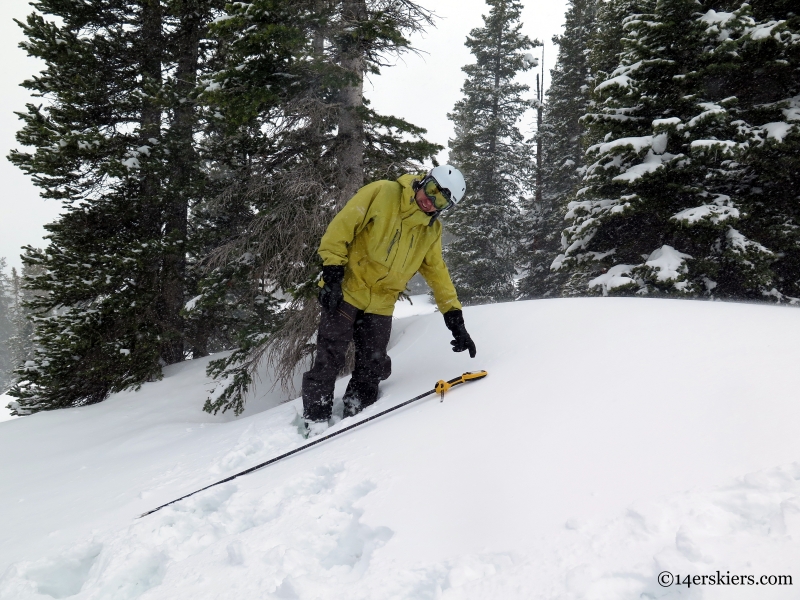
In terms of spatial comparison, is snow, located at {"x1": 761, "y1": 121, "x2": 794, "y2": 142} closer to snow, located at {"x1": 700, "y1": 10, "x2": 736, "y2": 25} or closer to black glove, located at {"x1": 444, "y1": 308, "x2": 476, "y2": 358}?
snow, located at {"x1": 700, "y1": 10, "x2": 736, "y2": 25}

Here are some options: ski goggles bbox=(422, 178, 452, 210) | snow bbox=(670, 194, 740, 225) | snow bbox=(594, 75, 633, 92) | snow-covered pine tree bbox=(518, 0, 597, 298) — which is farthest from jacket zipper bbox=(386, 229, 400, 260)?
snow-covered pine tree bbox=(518, 0, 597, 298)

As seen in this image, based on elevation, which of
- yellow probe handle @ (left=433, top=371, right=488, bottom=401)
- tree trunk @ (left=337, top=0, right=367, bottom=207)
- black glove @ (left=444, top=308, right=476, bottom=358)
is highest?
tree trunk @ (left=337, top=0, right=367, bottom=207)

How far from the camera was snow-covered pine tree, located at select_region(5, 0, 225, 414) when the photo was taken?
776 cm

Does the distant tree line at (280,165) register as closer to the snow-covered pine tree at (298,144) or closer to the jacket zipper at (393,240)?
the snow-covered pine tree at (298,144)

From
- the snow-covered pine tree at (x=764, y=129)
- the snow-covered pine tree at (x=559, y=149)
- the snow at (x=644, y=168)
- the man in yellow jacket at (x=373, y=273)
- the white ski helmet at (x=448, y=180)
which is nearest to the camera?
the white ski helmet at (x=448, y=180)

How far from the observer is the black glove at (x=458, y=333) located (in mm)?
3936

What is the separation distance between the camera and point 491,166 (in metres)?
19.1

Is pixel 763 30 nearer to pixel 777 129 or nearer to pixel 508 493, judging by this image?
pixel 777 129

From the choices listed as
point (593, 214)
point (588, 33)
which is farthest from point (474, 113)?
point (593, 214)

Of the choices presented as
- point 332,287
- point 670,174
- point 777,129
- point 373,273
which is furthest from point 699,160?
point 332,287

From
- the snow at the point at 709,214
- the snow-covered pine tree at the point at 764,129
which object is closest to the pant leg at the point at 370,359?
the snow at the point at 709,214

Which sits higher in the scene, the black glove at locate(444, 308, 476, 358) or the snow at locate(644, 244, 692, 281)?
the snow at locate(644, 244, 692, 281)

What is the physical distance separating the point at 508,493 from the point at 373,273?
2.45 metres

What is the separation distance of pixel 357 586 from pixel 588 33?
20680 millimetres
